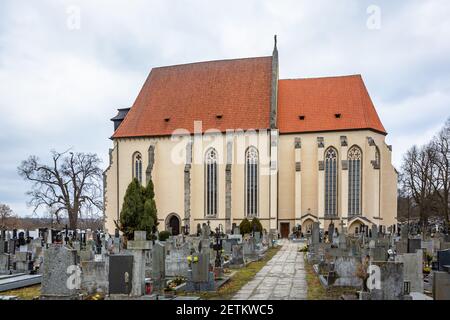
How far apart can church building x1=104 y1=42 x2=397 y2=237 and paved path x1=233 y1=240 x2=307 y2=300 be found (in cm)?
1958

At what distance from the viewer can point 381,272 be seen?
794cm

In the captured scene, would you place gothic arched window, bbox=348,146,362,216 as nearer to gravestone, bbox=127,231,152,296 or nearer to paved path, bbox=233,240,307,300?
paved path, bbox=233,240,307,300

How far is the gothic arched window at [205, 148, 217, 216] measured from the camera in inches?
1490

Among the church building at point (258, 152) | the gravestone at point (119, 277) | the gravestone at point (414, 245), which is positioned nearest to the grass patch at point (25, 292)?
the gravestone at point (119, 277)

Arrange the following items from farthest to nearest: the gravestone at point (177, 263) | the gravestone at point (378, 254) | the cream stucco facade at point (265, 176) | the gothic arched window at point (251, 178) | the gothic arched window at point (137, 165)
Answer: the gothic arched window at point (137, 165) < the gothic arched window at point (251, 178) < the cream stucco facade at point (265, 176) < the gravestone at point (177, 263) < the gravestone at point (378, 254)

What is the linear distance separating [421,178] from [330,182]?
1283cm

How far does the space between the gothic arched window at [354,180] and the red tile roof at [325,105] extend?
2144 millimetres

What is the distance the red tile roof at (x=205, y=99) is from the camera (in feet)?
124

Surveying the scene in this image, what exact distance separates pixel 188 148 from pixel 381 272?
30.9 meters

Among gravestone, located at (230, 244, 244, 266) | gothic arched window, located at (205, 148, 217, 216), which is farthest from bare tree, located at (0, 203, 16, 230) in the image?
gravestone, located at (230, 244, 244, 266)

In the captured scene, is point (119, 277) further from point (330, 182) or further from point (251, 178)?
point (330, 182)

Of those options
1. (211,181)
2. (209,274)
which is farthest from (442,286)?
(211,181)

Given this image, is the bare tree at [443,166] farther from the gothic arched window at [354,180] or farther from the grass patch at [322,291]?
the grass patch at [322,291]
